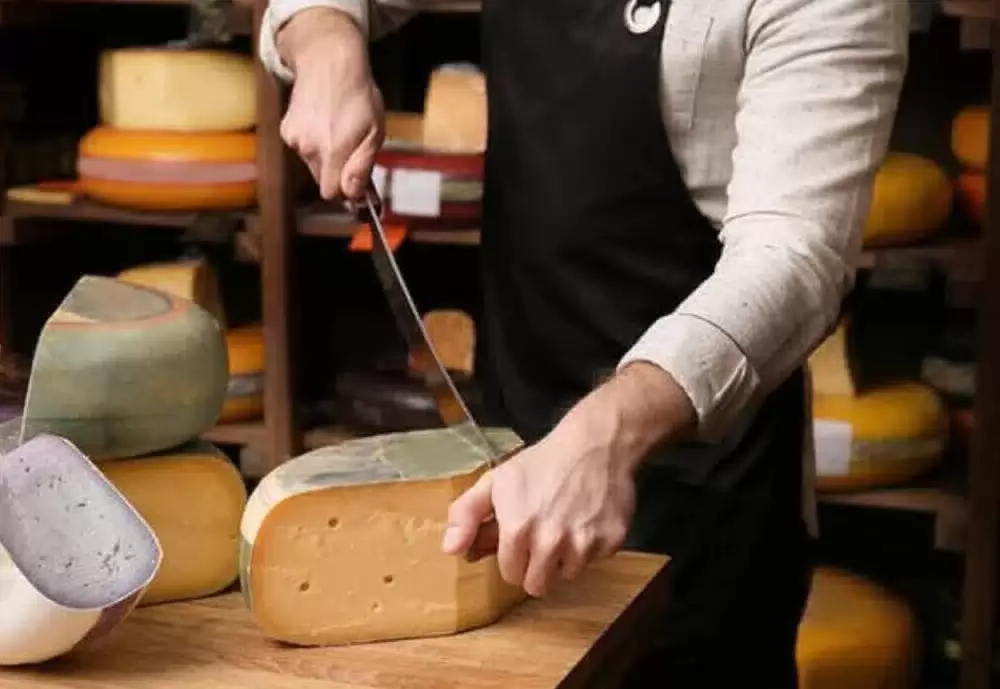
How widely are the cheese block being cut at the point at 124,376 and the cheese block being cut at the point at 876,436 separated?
1.09 metres

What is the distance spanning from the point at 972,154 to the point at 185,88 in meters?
0.90

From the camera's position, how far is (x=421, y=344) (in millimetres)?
958

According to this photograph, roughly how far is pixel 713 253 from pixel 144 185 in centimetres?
105

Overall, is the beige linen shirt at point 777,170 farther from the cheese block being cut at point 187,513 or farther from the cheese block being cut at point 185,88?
the cheese block being cut at point 185,88

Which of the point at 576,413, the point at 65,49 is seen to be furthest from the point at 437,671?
the point at 65,49

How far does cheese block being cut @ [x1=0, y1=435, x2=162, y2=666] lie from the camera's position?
32.6 inches

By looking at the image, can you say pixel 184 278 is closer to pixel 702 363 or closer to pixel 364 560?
pixel 364 560

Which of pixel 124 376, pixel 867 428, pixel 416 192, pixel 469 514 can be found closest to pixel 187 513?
pixel 124 376

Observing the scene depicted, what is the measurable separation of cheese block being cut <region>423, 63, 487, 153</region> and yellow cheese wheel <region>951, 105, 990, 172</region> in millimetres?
526

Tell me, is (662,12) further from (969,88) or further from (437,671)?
(969,88)

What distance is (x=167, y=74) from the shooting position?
201 centimetres

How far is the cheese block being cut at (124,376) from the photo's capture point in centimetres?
90

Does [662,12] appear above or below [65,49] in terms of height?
above

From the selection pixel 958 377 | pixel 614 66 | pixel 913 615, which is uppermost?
pixel 614 66
